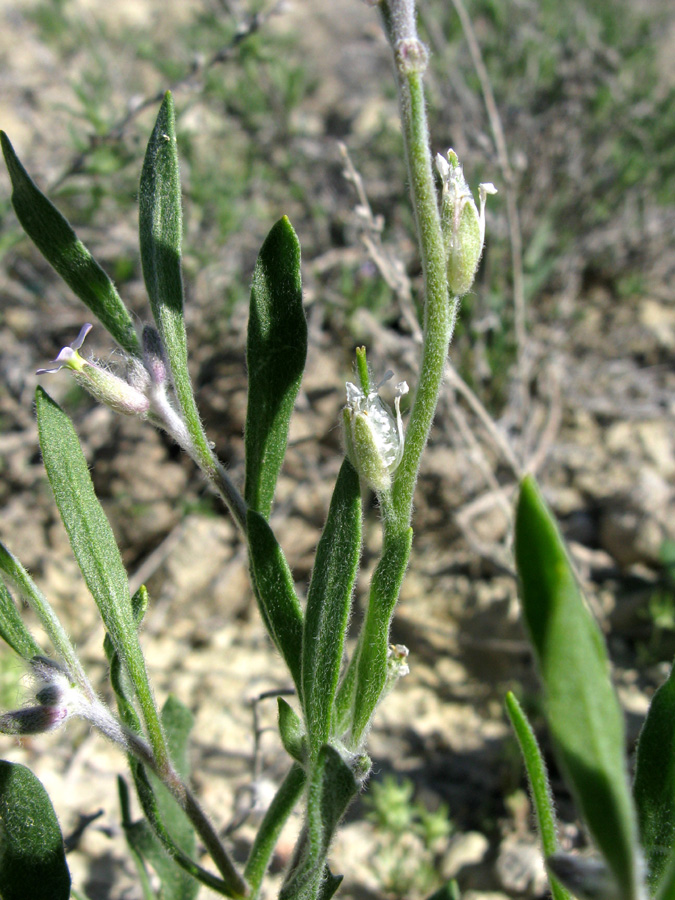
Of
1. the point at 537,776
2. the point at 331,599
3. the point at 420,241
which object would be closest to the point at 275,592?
the point at 331,599

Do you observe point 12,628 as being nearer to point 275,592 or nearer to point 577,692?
point 275,592

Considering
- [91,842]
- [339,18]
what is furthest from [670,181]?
[339,18]

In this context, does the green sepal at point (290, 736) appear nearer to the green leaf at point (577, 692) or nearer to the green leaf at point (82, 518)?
the green leaf at point (82, 518)

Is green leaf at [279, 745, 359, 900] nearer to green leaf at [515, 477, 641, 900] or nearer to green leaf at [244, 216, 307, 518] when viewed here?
green leaf at [515, 477, 641, 900]

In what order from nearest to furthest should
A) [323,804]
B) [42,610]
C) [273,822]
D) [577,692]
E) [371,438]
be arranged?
[577,692] → [323,804] → [371,438] → [42,610] → [273,822]

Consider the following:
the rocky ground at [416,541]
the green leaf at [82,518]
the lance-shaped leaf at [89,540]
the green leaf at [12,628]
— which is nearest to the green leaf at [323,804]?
the lance-shaped leaf at [89,540]

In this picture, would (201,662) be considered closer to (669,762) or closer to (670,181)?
(669,762)
